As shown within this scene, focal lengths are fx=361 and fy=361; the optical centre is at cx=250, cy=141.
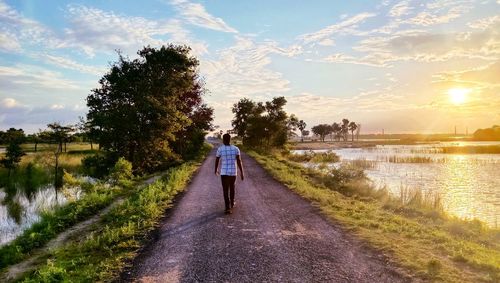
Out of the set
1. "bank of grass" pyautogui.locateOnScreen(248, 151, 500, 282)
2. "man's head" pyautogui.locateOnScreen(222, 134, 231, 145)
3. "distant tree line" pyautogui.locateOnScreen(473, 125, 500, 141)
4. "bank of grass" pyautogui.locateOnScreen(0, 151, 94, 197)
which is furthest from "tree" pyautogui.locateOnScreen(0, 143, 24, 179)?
"distant tree line" pyautogui.locateOnScreen(473, 125, 500, 141)

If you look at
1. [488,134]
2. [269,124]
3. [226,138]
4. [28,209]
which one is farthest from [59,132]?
[488,134]

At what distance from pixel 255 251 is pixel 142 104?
2229cm

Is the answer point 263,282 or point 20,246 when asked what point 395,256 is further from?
point 20,246

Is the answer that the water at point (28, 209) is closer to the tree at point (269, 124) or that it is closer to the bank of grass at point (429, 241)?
the bank of grass at point (429, 241)

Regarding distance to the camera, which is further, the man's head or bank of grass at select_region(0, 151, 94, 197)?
bank of grass at select_region(0, 151, 94, 197)

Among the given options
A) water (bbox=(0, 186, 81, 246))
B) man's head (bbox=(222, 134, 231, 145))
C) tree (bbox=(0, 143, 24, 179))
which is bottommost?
water (bbox=(0, 186, 81, 246))

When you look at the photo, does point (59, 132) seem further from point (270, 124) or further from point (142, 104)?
point (270, 124)

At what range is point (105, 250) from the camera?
28.2ft

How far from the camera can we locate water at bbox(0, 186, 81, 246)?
13.8 meters

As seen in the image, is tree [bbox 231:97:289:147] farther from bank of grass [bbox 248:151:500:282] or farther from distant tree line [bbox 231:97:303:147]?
bank of grass [bbox 248:151:500:282]

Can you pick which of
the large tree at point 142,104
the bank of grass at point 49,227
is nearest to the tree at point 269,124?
the large tree at point 142,104

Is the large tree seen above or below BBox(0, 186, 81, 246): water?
above

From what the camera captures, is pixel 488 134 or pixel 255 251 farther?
pixel 488 134

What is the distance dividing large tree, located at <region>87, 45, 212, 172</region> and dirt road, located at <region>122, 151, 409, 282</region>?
16.5 metres
